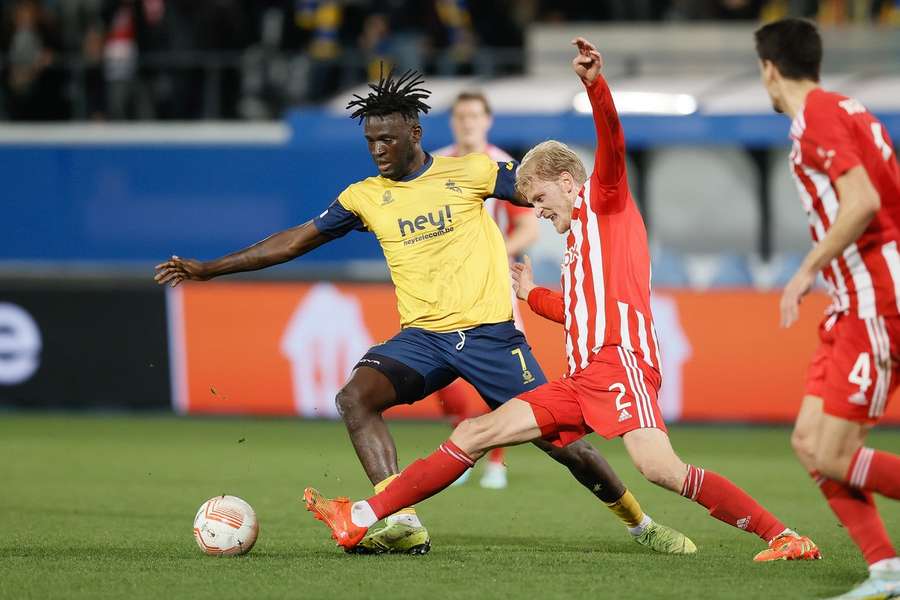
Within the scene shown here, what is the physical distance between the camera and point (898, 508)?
27.4ft

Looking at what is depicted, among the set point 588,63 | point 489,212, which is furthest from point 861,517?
point 489,212

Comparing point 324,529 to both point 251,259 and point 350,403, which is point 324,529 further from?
point 251,259

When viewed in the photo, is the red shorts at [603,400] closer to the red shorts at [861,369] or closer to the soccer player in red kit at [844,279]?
the soccer player in red kit at [844,279]

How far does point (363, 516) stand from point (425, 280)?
3.96 ft

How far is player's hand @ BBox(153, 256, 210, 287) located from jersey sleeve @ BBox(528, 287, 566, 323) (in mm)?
1529

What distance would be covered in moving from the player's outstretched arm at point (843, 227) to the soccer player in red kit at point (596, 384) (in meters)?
1.25

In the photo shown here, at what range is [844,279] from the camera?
530 centimetres

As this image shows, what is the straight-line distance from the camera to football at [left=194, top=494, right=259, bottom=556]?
6.54 metres

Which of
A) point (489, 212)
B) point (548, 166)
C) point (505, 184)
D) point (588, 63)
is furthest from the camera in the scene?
point (489, 212)

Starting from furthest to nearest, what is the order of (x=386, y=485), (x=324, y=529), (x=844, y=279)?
1. (x=324, y=529)
2. (x=386, y=485)
3. (x=844, y=279)

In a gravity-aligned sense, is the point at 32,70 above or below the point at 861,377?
above

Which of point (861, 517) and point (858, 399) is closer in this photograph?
point (858, 399)

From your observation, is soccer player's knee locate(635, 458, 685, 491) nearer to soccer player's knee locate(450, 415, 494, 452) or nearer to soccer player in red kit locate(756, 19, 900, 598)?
soccer player's knee locate(450, 415, 494, 452)

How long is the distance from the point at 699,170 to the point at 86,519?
10.0m
